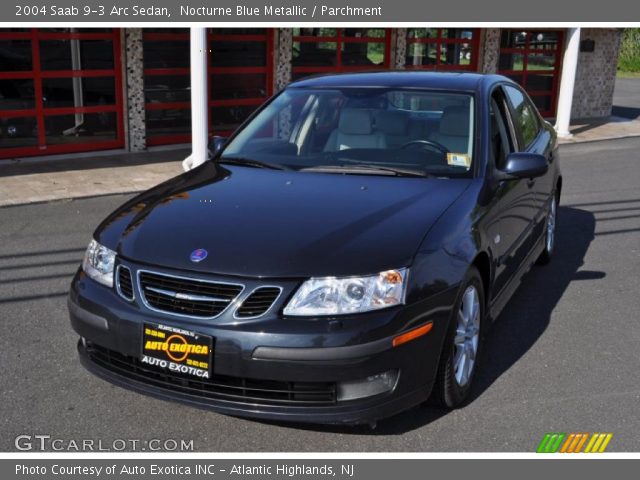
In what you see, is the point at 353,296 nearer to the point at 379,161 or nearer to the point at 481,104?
the point at 379,161

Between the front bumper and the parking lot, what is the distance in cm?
33

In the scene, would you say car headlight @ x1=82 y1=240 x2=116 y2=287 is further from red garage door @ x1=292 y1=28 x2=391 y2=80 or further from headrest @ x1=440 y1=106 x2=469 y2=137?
red garage door @ x1=292 y1=28 x2=391 y2=80

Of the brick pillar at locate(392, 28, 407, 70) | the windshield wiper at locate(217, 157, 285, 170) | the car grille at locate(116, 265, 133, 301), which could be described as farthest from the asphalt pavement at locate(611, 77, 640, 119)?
the car grille at locate(116, 265, 133, 301)

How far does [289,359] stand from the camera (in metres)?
3.18

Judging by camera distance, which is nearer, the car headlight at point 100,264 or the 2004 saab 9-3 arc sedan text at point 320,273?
the 2004 saab 9-3 arc sedan text at point 320,273

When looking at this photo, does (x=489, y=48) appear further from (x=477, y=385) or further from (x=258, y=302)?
(x=258, y=302)

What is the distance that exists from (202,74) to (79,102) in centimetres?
270

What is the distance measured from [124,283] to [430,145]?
2044 millimetres

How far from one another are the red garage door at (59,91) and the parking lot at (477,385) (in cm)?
449

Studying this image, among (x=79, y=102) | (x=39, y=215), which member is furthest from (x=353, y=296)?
(x=79, y=102)

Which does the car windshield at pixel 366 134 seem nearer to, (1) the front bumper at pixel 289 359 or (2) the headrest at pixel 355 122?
(2) the headrest at pixel 355 122

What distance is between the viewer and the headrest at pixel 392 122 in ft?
15.4

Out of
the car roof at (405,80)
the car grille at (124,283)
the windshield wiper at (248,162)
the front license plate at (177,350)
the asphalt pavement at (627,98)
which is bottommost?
the asphalt pavement at (627,98)

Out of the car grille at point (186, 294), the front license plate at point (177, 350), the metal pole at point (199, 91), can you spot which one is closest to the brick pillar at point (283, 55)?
the metal pole at point (199, 91)
